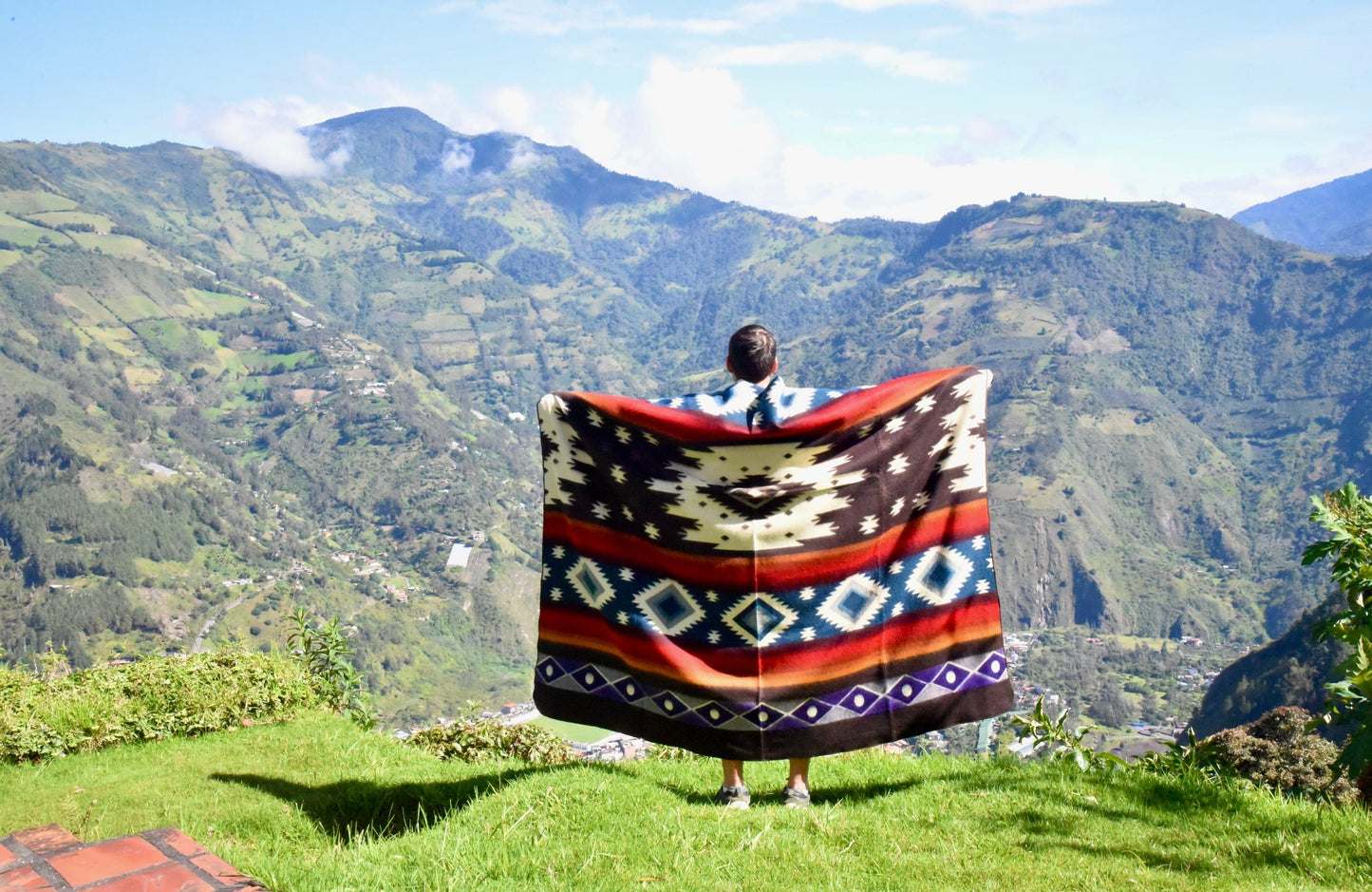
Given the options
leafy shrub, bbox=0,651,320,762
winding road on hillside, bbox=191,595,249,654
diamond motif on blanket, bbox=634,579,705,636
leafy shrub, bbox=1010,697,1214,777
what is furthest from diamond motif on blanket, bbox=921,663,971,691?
winding road on hillside, bbox=191,595,249,654

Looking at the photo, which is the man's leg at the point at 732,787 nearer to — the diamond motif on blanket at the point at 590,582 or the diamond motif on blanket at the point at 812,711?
the diamond motif on blanket at the point at 812,711

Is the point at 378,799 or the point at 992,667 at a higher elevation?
the point at 992,667

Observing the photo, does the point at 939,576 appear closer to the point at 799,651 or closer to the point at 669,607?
the point at 799,651

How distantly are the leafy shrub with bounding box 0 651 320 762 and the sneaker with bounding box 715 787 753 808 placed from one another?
353 cm

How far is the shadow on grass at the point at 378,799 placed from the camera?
15.1ft

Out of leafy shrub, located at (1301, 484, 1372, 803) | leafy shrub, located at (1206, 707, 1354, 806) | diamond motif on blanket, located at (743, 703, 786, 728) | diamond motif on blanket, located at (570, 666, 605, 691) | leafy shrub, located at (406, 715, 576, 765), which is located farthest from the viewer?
leafy shrub, located at (406, 715, 576, 765)

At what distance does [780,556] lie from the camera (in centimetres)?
456

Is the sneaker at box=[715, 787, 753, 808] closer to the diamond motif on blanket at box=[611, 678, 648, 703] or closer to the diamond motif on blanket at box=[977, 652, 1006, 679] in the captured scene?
the diamond motif on blanket at box=[611, 678, 648, 703]

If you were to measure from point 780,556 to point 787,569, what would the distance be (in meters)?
0.07

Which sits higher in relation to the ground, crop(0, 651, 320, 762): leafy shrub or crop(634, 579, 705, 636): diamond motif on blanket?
crop(634, 579, 705, 636): diamond motif on blanket

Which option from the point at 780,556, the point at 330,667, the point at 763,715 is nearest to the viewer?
the point at 763,715

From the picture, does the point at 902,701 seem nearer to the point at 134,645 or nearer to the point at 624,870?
the point at 624,870

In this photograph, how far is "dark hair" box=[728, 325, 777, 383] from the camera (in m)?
4.64

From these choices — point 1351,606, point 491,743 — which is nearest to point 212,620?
point 491,743
